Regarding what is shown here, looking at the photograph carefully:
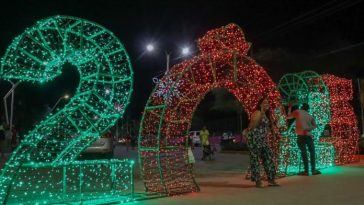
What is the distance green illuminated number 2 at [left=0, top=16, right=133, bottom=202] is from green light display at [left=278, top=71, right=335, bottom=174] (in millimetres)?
4986

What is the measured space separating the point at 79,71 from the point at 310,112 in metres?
8.14

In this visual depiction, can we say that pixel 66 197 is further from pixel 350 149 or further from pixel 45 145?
pixel 350 149

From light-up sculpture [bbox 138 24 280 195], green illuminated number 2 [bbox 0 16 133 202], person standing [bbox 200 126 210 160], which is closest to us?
green illuminated number 2 [bbox 0 16 133 202]

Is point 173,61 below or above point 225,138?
above

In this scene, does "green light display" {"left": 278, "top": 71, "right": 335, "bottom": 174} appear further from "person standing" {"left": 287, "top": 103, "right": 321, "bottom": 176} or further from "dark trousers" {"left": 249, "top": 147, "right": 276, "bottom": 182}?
"dark trousers" {"left": 249, "top": 147, "right": 276, "bottom": 182}

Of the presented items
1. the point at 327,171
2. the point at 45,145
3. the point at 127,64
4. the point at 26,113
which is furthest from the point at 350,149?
the point at 26,113

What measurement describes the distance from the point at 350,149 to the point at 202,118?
43938 millimetres

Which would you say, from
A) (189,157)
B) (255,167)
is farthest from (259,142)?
(189,157)

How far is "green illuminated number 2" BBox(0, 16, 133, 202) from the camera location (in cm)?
775

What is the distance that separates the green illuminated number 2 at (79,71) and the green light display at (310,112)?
4.99m

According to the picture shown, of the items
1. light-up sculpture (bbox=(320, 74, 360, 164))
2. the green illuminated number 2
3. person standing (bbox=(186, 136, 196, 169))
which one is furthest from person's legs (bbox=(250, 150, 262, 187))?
light-up sculpture (bbox=(320, 74, 360, 164))

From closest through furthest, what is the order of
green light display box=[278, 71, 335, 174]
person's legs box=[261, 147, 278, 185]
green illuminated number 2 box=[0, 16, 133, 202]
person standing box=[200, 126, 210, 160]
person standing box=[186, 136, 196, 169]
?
green illuminated number 2 box=[0, 16, 133, 202] → person standing box=[186, 136, 196, 169] → person's legs box=[261, 147, 278, 185] → green light display box=[278, 71, 335, 174] → person standing box=[200, 126, 210, 160]

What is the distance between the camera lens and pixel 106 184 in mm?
10133

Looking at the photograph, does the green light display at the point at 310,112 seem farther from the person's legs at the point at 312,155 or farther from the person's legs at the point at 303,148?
the person's legs at the point at 312,155
